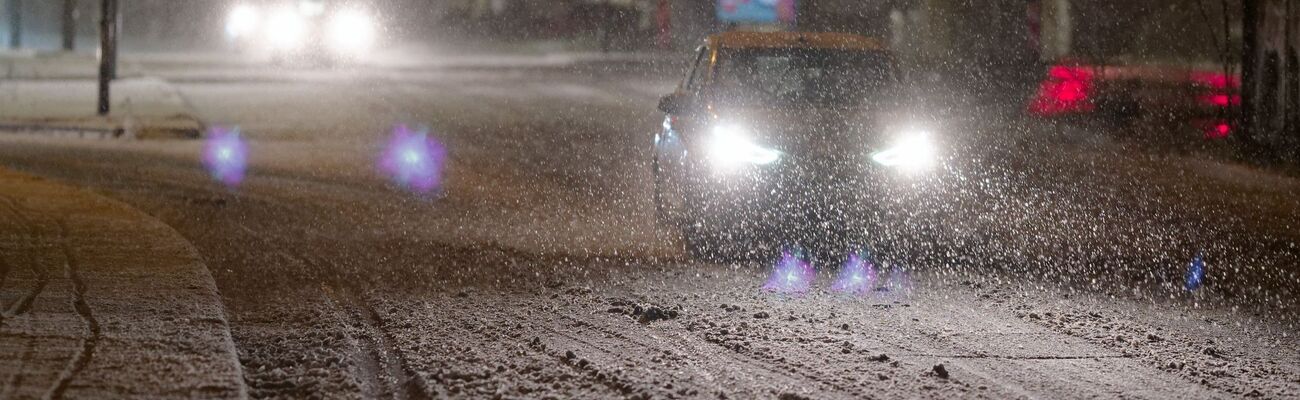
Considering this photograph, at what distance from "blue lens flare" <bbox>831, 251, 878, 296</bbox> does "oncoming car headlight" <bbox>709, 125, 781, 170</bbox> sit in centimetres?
92

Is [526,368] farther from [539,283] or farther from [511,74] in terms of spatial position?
[511,74]

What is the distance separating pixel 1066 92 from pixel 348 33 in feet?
96.8

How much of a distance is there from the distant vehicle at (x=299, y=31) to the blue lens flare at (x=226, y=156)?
2237cm

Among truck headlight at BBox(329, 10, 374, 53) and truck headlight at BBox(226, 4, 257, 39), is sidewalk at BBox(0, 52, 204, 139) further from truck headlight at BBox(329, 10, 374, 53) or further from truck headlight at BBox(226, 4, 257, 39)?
truck headlight at BBox(226, 4, 257, 39)

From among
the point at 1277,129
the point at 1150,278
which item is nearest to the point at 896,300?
the point at 1150,278

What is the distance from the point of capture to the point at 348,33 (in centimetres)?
4438

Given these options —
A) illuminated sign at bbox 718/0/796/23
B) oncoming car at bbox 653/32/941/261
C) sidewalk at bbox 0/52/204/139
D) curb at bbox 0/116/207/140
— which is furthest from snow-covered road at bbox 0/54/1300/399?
illuminated sign at bbox 718/0/796/23

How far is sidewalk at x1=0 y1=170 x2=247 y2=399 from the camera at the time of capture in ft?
18.0

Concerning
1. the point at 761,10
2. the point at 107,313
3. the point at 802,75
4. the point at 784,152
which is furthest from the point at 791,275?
the point at 761,10

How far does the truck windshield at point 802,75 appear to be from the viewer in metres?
10.7

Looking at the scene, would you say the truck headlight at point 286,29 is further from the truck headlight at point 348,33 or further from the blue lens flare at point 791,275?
the blue lens flare at point 791,275

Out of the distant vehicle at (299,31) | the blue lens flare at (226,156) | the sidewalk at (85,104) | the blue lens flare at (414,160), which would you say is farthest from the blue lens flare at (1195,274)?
the distant vehicle at (299,31)

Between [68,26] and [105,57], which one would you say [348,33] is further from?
[105,57]

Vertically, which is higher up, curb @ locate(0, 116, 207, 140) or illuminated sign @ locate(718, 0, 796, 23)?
illuminated sign @ locate(718, 0, 796, 23)
